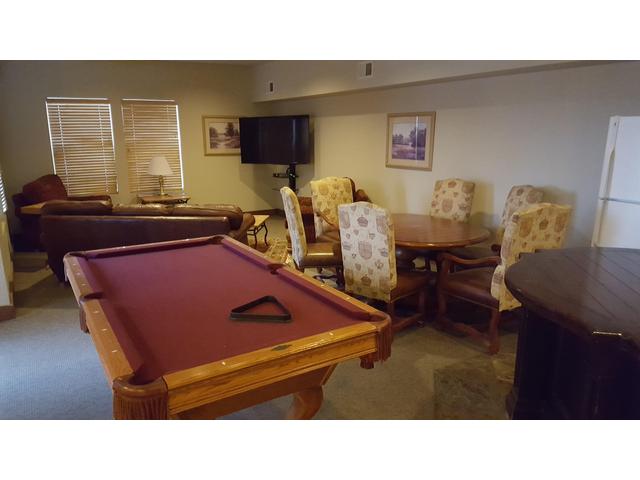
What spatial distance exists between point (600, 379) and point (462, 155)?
3.56 metres

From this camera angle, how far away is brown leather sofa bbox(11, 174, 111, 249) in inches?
226

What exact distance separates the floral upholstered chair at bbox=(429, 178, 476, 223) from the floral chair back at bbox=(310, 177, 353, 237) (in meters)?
1.06

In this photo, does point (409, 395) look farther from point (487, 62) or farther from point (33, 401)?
point (487, 62)

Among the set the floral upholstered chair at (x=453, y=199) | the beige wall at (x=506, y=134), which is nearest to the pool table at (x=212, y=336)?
the floral upholstered chair at (x=453, y=199)

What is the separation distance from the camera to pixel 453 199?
4.71m

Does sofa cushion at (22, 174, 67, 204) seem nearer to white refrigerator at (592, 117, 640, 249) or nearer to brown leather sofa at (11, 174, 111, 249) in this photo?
brown leather sofa at (11, 174, 111, 249)

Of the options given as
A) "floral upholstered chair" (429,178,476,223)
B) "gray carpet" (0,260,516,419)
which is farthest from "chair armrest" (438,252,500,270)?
"floral upholstered chair" (429,178,476,223)

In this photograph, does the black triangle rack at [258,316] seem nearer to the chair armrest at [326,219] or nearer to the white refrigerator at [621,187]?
the white refrigerator at [621,187]

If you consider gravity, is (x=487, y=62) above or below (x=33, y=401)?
above

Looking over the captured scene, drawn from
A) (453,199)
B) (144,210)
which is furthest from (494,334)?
(144,210)

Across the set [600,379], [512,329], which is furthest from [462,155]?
[600,379]

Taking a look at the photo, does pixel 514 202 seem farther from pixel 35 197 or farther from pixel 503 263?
pixel 35 197

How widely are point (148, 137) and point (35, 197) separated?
209 centimetres
